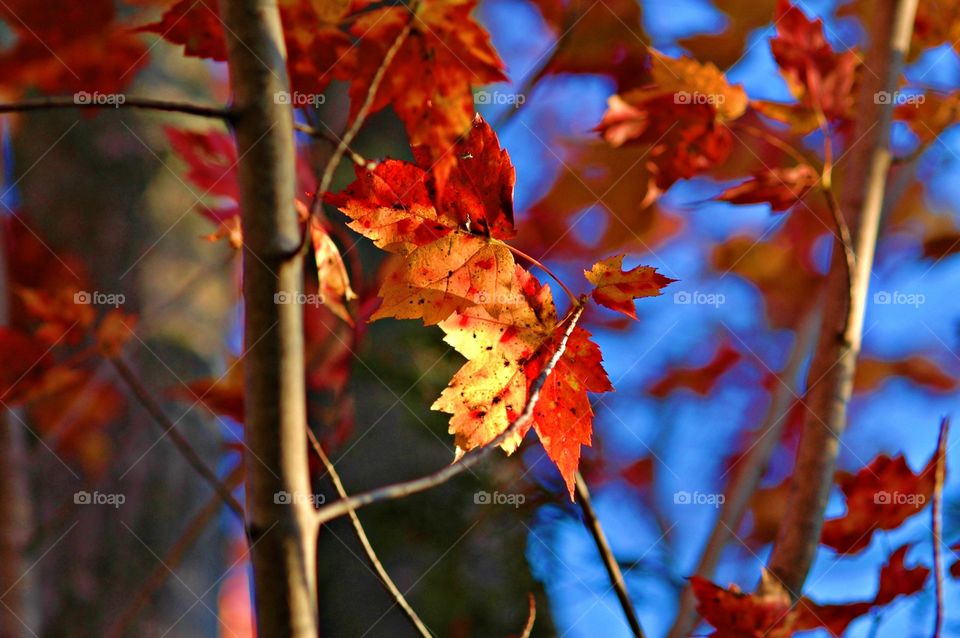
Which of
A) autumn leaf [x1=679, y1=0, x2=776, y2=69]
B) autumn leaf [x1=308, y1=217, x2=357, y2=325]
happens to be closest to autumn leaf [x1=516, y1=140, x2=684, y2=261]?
autumn leaf [x1=679, y1=0, x2=776, y2=69]

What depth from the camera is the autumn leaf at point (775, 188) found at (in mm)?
828

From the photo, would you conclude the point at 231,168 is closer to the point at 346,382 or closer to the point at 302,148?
the point at 302,148

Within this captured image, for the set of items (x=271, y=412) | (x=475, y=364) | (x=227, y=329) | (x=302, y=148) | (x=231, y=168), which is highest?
(x=302, y=148)

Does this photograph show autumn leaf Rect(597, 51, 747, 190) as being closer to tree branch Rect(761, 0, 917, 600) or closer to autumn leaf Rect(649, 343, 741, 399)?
tree branch Rect(761, 0, 917, 600)

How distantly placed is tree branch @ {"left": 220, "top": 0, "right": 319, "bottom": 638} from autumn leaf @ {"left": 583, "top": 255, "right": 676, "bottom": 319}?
9.0 inches

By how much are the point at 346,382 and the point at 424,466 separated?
209 mm

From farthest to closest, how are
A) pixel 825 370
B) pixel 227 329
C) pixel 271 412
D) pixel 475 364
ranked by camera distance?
pixel 227 329, pixel 825 370, pixel 475 364, pixel 271 412

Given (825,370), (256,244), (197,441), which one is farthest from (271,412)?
(197,441)

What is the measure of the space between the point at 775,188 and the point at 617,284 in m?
0.37

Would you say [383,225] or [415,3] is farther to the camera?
[415,3]

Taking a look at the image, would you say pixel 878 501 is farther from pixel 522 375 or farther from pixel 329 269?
pixel 329 269

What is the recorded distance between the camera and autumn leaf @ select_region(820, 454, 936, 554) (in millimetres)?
776

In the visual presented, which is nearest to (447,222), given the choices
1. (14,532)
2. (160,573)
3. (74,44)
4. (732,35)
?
(14,532)

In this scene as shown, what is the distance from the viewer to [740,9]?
1.90 metres
